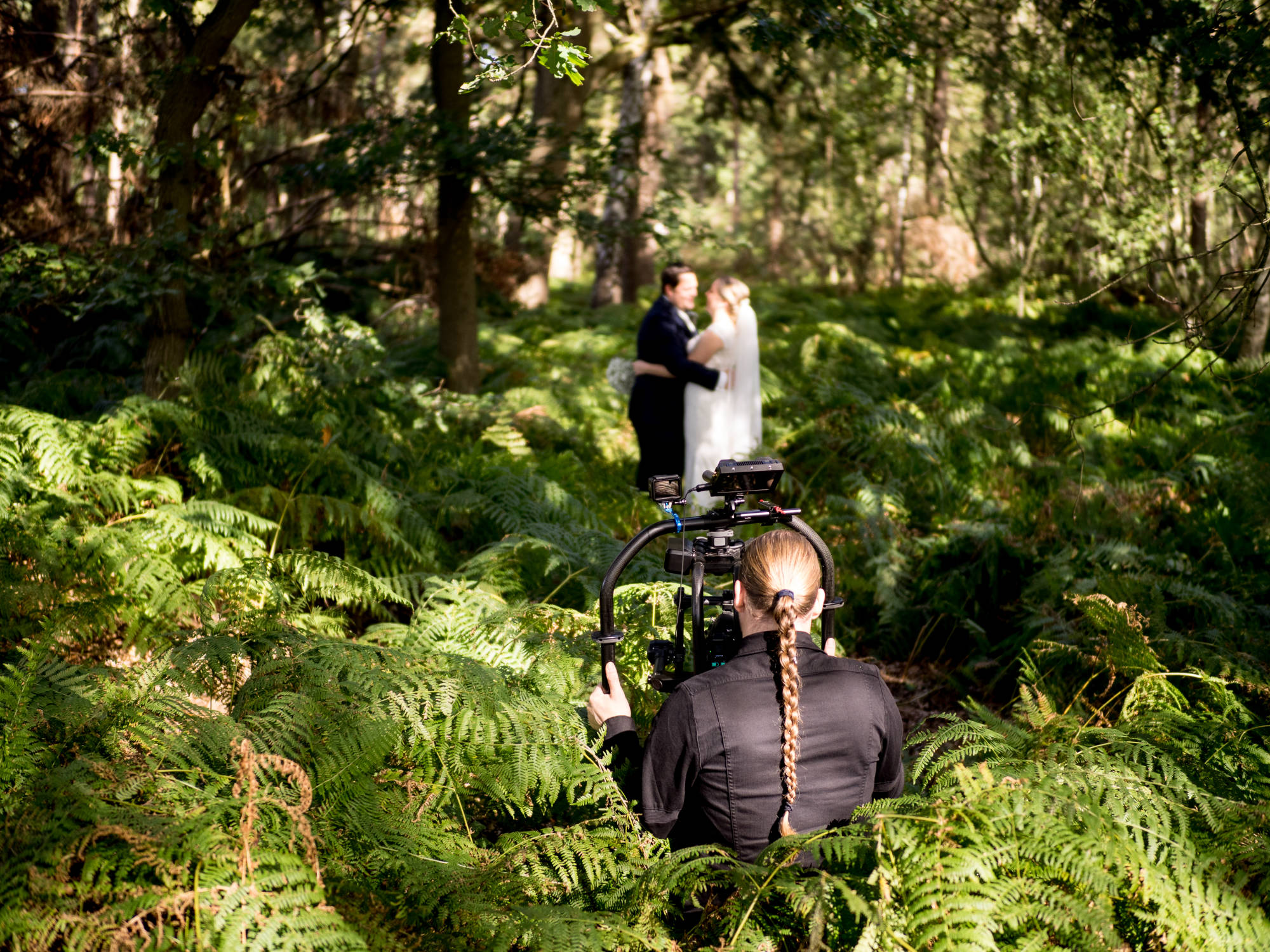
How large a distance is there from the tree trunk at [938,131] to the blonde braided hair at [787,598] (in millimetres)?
7855

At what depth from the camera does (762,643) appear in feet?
8.64

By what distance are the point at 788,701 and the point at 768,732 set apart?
0.14 meters

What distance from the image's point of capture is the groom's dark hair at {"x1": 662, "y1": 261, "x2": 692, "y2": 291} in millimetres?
6715

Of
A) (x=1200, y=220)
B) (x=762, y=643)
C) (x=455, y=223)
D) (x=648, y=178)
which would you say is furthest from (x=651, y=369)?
(x=1200, y=220)

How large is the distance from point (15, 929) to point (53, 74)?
7.99m

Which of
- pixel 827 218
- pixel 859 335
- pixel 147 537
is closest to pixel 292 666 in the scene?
pixel 147 537

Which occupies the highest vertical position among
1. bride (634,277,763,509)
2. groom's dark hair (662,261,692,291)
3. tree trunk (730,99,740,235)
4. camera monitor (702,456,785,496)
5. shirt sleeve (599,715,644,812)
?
tree trunk (730,99,740,235)

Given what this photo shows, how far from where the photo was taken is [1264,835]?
8.63 ft

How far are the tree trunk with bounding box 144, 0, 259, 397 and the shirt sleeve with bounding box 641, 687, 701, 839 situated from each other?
5.29 meters

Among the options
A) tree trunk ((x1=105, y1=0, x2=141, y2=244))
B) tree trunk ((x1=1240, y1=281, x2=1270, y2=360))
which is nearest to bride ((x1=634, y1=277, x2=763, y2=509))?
tree trunk ((x1=105, y1=0, x2=141, y2=244))

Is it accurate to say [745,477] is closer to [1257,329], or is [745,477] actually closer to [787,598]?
[787,598]

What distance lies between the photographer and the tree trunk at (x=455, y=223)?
776 cm

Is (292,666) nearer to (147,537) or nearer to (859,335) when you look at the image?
(147,537)

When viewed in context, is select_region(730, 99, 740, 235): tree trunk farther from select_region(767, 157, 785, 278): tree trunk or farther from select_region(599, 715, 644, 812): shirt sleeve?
select_region(599, 715, 644, 812): shirt sleeve
